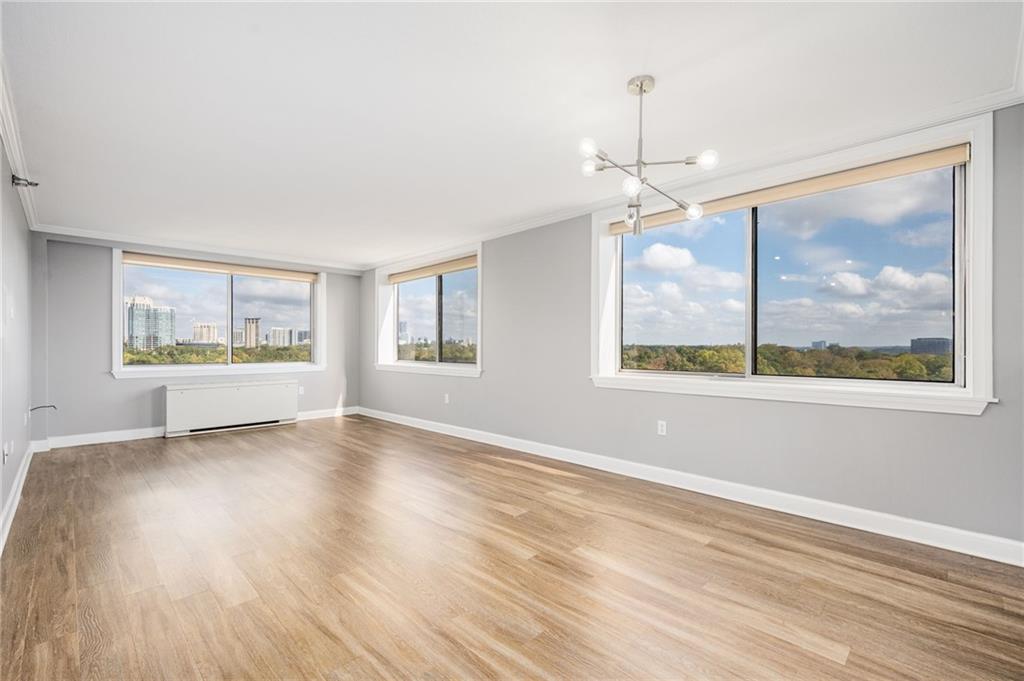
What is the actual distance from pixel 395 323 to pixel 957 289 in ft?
21.0

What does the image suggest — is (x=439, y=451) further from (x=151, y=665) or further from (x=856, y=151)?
(x=856, y=151)

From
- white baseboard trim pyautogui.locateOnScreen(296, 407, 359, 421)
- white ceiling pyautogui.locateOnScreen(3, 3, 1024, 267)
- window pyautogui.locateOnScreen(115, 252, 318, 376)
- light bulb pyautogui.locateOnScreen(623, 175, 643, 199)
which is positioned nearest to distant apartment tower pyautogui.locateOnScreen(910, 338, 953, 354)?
white ceiling pyautogui.locateOnScreen(3, 3, 1024, 267)

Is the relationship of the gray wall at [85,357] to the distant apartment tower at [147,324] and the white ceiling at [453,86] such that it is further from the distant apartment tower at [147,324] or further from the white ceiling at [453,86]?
the white ceiling at [453,86]

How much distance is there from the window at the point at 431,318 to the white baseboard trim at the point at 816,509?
5.82 ft

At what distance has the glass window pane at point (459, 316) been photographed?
6027 millimetres

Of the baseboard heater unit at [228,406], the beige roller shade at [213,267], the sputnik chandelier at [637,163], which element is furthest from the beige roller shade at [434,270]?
the sputnik chandelier at [637,163]

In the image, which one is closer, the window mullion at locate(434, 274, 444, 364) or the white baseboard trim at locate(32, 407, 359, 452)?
the white baseboard trim at locate(32, 407, 359, 452)

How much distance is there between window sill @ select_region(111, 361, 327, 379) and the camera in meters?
5.70

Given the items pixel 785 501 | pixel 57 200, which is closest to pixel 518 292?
pixel 785 501

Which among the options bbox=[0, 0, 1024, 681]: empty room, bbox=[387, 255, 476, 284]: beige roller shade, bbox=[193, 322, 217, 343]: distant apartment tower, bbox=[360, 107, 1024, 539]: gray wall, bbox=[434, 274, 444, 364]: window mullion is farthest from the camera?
bbox=[434, 274, 444, 364]: window mullion

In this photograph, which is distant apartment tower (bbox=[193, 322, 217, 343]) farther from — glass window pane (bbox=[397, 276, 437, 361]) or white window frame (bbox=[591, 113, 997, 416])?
white window frame (bbox=[591, 113, 997, 416])

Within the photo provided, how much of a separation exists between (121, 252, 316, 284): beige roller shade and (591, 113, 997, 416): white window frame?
5080mm

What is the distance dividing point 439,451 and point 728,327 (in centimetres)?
302

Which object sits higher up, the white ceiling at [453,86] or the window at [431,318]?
the white ceiling at [453,86]
